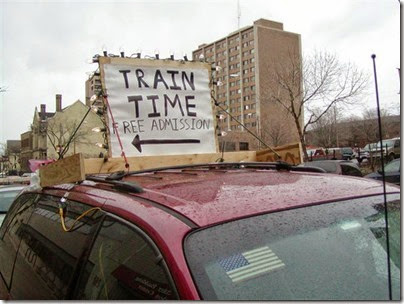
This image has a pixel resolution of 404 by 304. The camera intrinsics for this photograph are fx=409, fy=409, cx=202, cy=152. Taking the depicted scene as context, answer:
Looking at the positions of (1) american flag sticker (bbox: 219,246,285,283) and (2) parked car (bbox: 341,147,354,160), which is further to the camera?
(2) parked car (bbox: 341,147,354,160)

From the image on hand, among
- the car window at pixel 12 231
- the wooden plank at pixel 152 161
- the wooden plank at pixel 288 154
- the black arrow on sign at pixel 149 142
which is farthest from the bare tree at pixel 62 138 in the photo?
the wooden plank at pixel 288 154

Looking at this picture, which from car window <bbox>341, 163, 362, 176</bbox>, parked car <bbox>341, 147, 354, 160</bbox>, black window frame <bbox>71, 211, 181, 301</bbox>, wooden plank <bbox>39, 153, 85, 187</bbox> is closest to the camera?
black window frame <bbox>71, 211, 181, 301</bbox>

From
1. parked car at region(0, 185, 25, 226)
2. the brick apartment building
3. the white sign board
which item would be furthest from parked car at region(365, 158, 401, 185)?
the brick apartment building

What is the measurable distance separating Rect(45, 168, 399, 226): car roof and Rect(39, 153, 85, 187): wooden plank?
86 mm

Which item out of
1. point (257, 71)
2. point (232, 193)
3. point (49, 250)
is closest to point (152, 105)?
point (49, 250)

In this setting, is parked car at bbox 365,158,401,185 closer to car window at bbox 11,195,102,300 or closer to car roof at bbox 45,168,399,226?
car roof at bbox 45,168,399,226

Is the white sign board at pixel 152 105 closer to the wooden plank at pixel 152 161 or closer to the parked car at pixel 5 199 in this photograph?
the wooden plank at pixel 152 161

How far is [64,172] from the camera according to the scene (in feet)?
7.32

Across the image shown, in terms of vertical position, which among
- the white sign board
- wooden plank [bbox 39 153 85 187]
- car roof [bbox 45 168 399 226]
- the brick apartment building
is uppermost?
the brick apartment building

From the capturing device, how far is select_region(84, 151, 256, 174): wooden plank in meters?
2.88

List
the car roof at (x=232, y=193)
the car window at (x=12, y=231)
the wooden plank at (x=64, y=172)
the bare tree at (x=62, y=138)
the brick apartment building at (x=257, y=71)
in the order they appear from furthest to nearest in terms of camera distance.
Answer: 1. the brick apartment building at (x=257, y=71)
2. the bare tree at (x=62, y=138)
3. the car window at (x=12, y=231)
4. the wooden plank at (x=64, y=172)
5. the car roof at (x=232, y=193)

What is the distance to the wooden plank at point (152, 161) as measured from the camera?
2.88 metres

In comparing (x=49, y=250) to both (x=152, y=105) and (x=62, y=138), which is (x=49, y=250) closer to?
(x=152, y=105)

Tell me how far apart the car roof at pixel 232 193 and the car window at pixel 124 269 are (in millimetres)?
105
